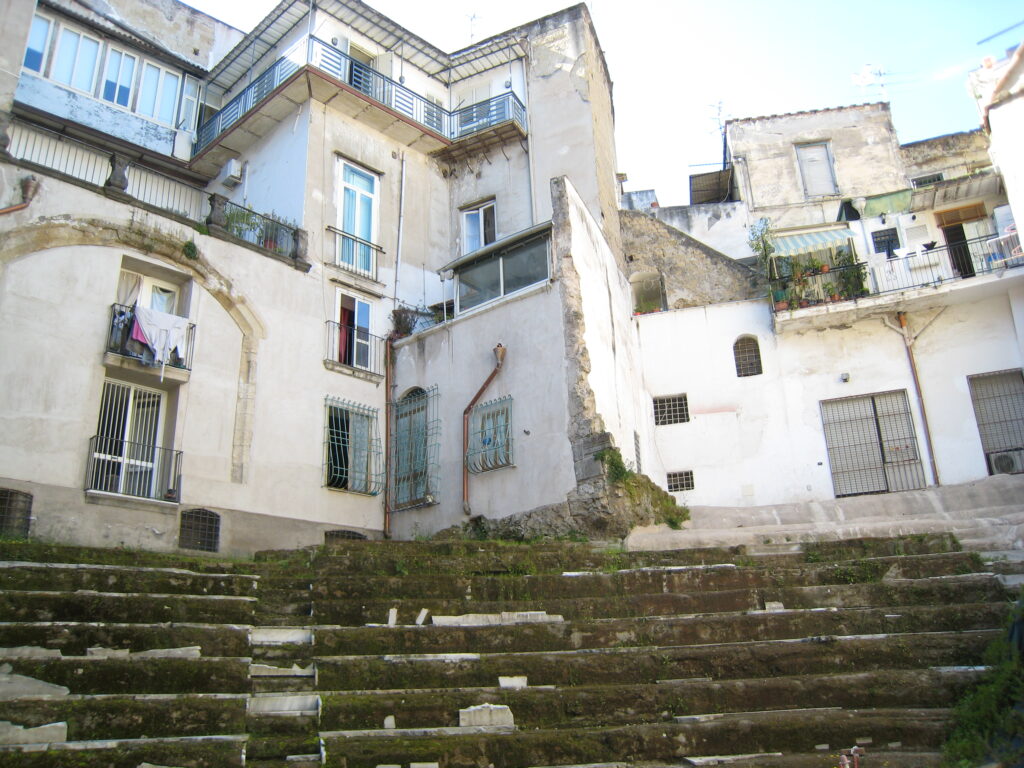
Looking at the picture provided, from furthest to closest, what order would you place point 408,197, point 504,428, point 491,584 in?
point 408,197 < point 504,428 < point 491,584

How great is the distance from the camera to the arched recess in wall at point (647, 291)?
2238 cm

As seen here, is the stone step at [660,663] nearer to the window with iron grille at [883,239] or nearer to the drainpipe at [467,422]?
the drainpipe at [467,422]

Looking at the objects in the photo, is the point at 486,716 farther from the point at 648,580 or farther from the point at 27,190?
the point at 27,190

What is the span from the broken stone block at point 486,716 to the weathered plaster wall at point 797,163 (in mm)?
19456

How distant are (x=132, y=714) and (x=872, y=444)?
14944 mm

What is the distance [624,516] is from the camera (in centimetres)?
1486

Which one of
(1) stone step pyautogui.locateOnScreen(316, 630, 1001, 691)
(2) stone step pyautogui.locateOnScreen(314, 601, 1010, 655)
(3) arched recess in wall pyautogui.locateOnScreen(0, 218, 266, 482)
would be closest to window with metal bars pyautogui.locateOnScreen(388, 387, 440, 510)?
(3) arched recess in wall pyautogui.locateOnScreen(0, 218, 266, 482)

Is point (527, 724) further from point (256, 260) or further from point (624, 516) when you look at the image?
point (256, 260)

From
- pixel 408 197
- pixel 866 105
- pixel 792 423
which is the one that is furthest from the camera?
pixel 866 105

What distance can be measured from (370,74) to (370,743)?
17383 mm

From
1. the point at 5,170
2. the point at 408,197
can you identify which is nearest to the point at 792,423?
the point at 408,197

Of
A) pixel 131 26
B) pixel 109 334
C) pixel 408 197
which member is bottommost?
pixel 109 334

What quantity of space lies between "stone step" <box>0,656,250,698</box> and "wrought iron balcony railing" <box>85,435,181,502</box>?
693 centimetres

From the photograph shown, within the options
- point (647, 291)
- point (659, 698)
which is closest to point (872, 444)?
point (647, 291)
